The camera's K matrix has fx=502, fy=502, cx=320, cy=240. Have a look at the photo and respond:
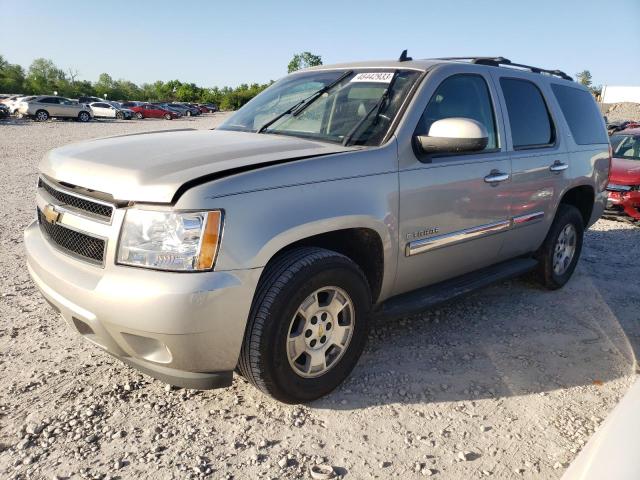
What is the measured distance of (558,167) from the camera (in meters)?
4.23

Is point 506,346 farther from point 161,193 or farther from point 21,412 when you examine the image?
point 21,412

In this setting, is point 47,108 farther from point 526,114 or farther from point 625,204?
point 526,114

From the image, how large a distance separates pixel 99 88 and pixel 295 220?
97.6 m

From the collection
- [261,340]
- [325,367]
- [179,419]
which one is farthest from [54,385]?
[325,367]

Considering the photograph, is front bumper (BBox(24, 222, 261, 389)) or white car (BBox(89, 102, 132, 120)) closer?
front bumper (BBox(24, 222, 261, 389))

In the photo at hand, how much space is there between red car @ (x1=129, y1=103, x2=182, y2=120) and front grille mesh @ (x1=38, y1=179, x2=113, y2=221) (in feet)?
152

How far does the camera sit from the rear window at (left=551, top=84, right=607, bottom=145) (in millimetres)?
4566

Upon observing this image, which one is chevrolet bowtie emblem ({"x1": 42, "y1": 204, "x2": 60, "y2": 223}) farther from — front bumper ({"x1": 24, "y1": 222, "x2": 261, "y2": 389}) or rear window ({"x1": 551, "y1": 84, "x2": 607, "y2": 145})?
rear window ({"x1": 551, "y1": 84, "x2": 607, "y2": 145})

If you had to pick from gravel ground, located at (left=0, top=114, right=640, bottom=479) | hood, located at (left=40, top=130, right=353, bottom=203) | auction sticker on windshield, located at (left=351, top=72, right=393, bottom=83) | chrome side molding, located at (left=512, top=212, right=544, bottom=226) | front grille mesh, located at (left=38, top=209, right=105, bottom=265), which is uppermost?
auction sticker on windshield, located at (left=351, top=72, right=393, bottom=83)

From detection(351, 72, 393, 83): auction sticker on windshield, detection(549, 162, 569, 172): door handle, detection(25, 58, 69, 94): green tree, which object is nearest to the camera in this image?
detection(351, 72, 393, 83): auction sticker on windshield

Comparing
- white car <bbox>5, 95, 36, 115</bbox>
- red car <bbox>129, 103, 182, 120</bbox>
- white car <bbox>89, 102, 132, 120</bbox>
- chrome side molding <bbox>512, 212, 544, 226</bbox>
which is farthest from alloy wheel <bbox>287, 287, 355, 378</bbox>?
red car <bbox>129, 103, 182, 120</bbox>

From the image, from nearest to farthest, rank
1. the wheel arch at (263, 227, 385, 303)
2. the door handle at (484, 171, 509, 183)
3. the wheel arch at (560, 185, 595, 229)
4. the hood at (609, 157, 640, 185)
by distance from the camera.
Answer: the wheel arch at (263, 227, 385, 303) < the door handle at (484, 171, 509, 183) < the wheel arch at (560, 185, 595, 229) < the hood at (609, 157, 640, 185)

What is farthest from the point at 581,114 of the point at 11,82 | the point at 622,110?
the point at 11,82

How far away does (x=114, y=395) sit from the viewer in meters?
2.79
